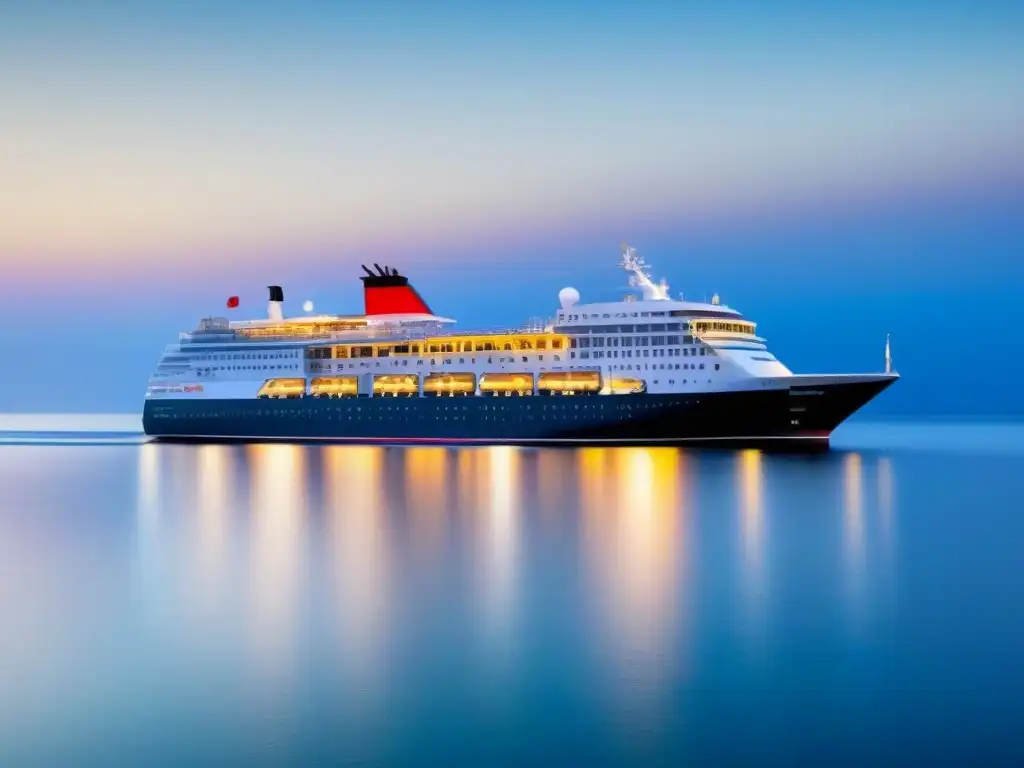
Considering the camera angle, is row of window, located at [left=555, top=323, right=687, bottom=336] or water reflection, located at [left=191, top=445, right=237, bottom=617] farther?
row of window, located at [left=555, top=323, right=687, bottom=336]

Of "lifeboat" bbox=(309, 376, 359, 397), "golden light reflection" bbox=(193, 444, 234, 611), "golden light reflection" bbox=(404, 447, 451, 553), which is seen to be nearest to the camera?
"golden light reflection" bbox=(193, 444, 234, 611)

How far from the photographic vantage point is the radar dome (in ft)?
172

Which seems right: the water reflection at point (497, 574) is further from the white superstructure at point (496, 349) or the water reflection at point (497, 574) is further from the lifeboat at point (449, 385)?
the lifeboat at point (449, 385)

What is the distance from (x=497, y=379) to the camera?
52000mm

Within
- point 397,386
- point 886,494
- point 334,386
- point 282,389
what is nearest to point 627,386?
point 397,386

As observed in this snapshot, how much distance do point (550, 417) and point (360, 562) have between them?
101 feet

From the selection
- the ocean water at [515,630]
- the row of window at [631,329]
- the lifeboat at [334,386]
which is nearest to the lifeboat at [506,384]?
the row of window at [631,329]

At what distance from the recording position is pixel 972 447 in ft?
237

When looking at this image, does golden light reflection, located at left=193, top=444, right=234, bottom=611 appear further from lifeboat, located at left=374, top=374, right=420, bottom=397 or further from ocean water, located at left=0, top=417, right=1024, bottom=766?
lifeboat, located at left=374, top=374, right=420, bottom=397

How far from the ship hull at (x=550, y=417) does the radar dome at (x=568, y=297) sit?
17.7 ft

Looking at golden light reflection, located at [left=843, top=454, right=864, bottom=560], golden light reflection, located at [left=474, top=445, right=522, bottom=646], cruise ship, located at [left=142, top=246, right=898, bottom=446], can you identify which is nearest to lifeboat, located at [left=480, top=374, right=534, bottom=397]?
cruise ship, located at [left=142, top=246, right=898, bottom=446]

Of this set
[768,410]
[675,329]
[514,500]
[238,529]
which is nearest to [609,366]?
[675,329]

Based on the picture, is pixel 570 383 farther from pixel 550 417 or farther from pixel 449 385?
pixel 449 385

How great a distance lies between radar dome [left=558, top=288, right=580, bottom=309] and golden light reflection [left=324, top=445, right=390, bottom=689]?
16105mm
